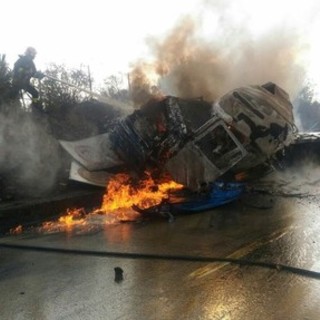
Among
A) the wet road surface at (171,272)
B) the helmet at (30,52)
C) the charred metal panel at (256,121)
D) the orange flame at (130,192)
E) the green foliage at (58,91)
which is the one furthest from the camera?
the green foliage at (58,91)

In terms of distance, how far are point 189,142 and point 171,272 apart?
467cm

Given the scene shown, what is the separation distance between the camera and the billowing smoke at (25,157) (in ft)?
34.7

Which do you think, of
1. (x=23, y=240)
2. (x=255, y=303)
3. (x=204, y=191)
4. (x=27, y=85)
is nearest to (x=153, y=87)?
(x=27, y=85)

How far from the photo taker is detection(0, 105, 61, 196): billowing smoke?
10.6 metres

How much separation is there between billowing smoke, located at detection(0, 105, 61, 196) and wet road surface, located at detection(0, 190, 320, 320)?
8.80ft

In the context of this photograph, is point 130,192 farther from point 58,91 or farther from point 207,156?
point 58,91

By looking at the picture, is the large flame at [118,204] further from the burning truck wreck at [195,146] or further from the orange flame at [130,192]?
the burning truck wreck at [195,146]

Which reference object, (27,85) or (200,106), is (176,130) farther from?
(27,85)

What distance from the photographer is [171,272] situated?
5.50 metres

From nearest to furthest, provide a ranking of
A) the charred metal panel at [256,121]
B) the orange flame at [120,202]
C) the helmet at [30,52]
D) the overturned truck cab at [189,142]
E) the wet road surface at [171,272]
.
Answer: the wet road surface at [171,272] → the orange flame at [120,202] → the overturned truck cab at [189,142] → the charred metal panel at [256,121] → the helmet at [30,52]

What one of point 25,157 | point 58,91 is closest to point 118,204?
point 25,157

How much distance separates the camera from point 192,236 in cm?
729

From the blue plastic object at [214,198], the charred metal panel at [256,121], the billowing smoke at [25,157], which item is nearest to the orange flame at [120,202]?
the blue plastic object at [214,198]

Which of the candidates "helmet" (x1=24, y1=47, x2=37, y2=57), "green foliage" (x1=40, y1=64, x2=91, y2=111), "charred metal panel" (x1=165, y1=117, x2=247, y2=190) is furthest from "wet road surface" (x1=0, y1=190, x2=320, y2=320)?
"green foliage" (x1=40, y1=64, x2=91, y2=111)
